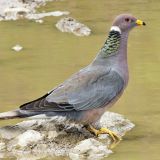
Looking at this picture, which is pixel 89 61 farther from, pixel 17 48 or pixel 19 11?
pixel 19 11

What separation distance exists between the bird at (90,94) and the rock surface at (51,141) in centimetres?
15

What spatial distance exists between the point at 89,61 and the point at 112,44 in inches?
110

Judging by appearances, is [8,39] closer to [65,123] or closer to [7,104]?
[7,104]

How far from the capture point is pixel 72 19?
1216 cm

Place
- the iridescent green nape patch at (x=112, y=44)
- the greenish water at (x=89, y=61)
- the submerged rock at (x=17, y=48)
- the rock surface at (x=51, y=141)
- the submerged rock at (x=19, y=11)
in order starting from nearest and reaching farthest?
the rock surface at (x=51, y=141) < the iridescent green nape patch at (x=112, y=44) < the greenish water at (x=89, y=61) < the submerged rock at (x=17, y=48) < the submerged rock at (x=19, y=11)

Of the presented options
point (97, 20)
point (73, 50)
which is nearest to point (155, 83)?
point (73, 50)

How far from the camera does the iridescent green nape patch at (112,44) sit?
7410 millimetres

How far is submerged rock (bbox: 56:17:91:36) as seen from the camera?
11.8 m

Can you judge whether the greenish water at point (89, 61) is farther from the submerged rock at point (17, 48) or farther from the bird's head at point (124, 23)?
the bird's head at point (124, 23)

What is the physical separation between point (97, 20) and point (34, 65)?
285cm

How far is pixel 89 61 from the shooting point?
10.2m

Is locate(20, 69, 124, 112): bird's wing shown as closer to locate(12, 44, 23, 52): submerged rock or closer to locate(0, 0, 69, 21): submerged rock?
locate(12, 44, 23, 52): submerged rock

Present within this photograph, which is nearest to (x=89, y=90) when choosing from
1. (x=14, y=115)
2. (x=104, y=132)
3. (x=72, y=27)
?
(x=104, y=132)

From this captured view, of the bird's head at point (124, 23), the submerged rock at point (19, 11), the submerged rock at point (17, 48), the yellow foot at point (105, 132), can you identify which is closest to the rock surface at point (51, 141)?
the yellow foot at point (105, 132)
